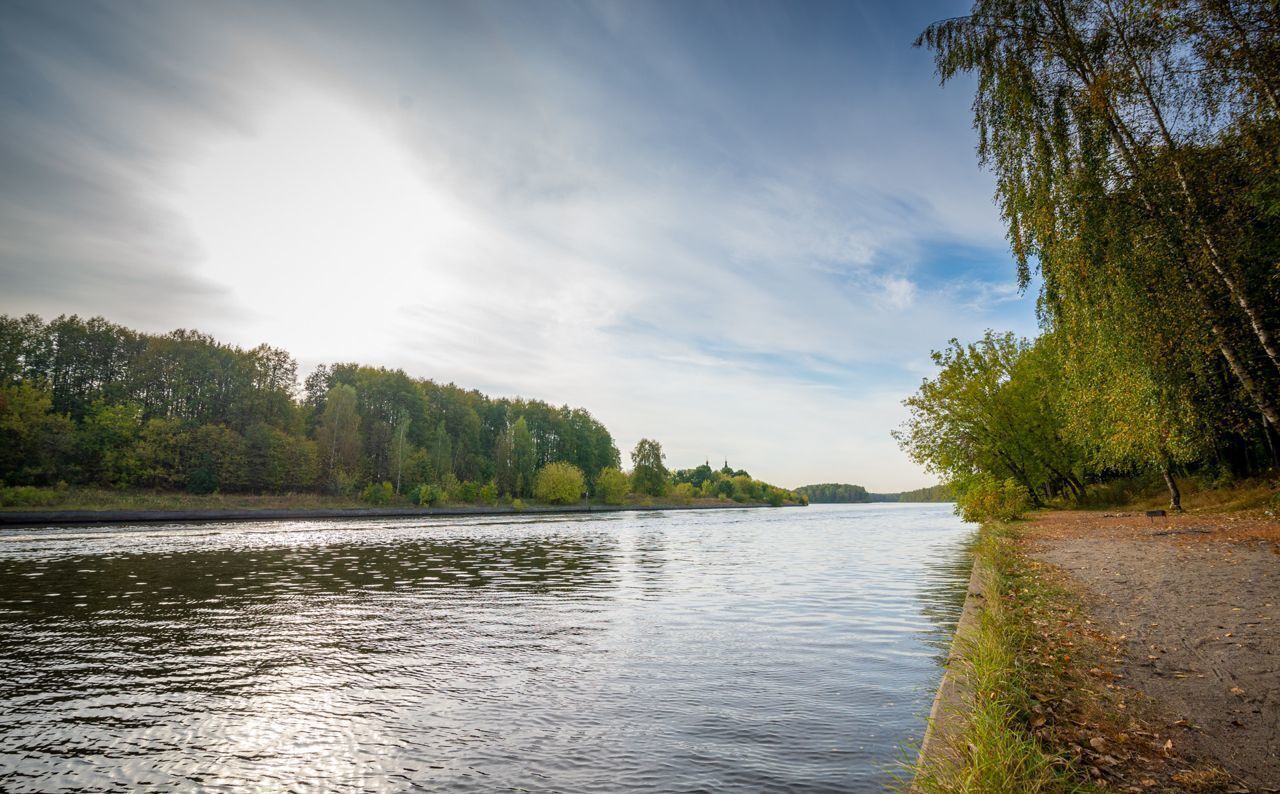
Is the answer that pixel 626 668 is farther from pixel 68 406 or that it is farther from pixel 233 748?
pixel 68 406

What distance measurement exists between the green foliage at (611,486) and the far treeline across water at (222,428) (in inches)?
623

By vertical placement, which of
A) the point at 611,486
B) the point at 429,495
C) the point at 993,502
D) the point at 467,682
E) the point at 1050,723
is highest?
the point at 993,502

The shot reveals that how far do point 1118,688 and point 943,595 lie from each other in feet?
31.9

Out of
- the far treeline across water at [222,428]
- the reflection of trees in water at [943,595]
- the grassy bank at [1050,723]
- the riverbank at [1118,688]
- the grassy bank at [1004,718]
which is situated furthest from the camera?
the far treeline across water at [222,428]

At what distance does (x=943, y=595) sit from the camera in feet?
51.7

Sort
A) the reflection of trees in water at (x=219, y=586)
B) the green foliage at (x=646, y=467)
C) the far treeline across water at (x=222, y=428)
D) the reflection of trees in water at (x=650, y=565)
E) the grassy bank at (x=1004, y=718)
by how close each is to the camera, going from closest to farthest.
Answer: the grassy bank at (x=1004, y=718) < the reflection of trees in water at (x=219, y=586) < the reflection of trees in water at (x=650, y=565) < the far treeline across water at (x=222, y=428) < the green foliage at (x=646, y=467)

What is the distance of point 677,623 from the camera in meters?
12.9

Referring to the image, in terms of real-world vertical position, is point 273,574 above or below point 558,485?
below

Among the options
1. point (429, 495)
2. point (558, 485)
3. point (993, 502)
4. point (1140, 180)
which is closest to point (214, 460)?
point (429, 495)

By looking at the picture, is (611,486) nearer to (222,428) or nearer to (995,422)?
(222,428)

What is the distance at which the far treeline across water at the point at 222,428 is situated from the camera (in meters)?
67.7

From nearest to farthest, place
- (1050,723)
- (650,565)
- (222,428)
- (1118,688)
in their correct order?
(1050,723) → (1118,688) → (650,565) → (222,428)

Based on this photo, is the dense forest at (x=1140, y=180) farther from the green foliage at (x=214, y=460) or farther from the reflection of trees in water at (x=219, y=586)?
the green foliage at (x=214, y=460)

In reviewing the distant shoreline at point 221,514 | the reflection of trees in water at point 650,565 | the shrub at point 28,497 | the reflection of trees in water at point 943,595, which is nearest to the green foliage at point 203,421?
the shrub at point 28,497
